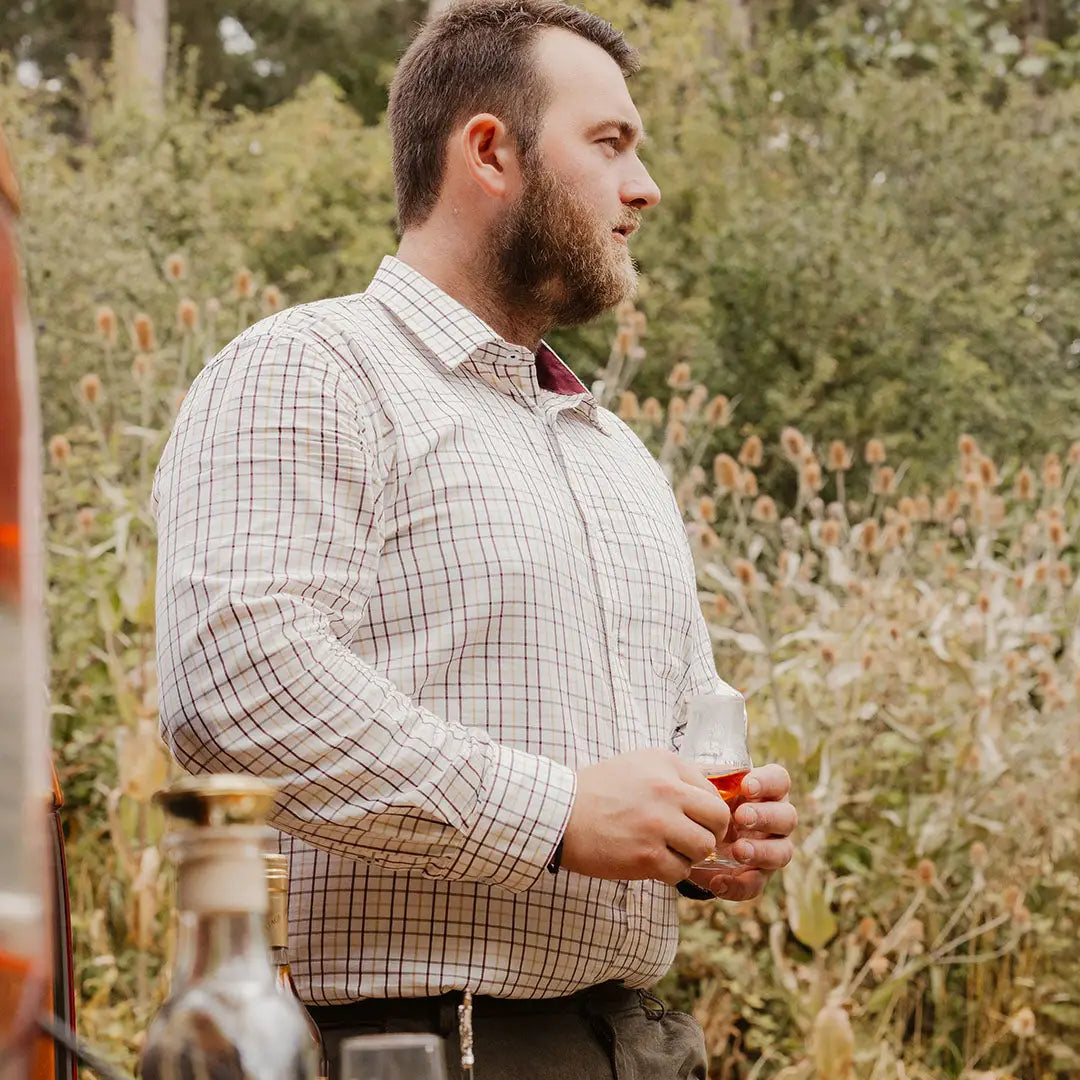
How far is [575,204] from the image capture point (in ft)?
5.59

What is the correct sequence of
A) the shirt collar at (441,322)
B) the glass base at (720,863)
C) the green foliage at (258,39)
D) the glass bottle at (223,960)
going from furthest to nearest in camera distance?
the green foliage at (258,39) < the shirt collar at (441,322) < the glass base at (720,863) < the glass bottle at (223,960)

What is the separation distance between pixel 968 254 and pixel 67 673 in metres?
5.95

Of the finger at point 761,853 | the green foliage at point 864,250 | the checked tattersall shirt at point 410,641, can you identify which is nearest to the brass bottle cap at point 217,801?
the checked tattersall shirt at point 410,641

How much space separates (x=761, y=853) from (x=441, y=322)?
2.01ft

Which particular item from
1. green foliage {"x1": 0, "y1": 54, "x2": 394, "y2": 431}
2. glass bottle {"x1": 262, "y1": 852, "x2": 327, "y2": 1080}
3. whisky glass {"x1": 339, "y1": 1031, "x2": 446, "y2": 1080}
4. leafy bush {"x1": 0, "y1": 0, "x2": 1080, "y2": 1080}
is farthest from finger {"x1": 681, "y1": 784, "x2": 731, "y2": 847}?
green foliage {"x1": 0, "y1": 54, "x2": 394, "y2": 431}

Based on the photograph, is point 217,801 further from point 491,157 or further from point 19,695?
point 491,157

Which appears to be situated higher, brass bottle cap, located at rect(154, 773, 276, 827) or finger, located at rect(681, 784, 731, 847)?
brass bottle cap, located at rect(154, 773, 276, 827)

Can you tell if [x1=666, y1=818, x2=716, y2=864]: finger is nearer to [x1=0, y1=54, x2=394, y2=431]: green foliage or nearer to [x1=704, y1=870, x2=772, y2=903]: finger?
[x1=704, y1=870, x2=772, y2=903]: finger

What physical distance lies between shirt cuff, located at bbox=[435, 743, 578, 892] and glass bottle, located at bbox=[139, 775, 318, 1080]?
680 millimetres

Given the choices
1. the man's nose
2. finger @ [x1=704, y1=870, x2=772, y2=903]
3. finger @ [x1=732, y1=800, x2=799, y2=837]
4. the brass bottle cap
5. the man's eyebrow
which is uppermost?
the man's eyebrow

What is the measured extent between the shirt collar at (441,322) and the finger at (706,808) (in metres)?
0.54

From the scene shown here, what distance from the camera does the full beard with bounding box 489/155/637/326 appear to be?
1699mm

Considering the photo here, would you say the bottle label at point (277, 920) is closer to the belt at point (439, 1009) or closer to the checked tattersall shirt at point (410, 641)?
the checked tattersall shirt at point (410, 641)

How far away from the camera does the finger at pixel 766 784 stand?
1387 mm
